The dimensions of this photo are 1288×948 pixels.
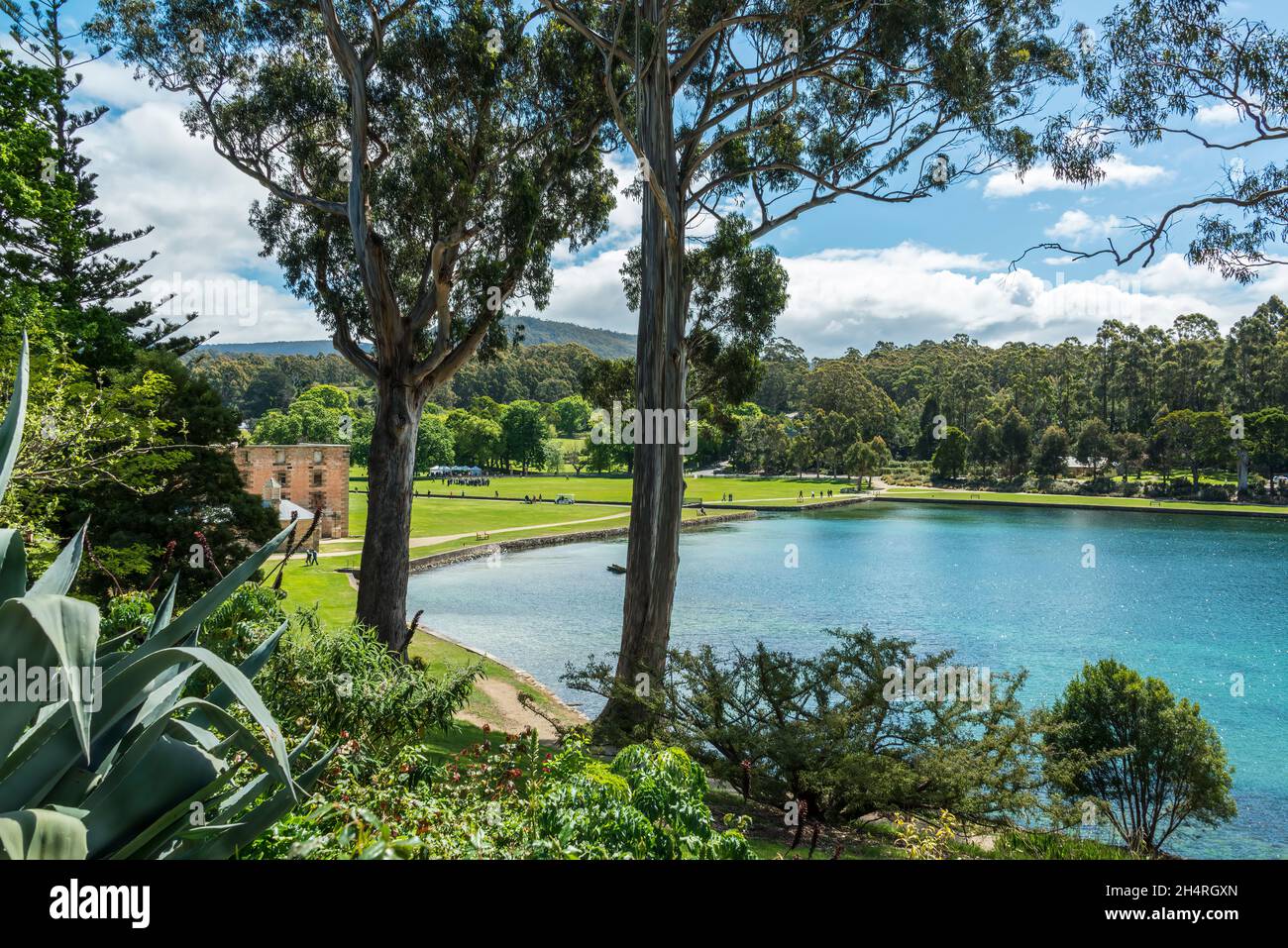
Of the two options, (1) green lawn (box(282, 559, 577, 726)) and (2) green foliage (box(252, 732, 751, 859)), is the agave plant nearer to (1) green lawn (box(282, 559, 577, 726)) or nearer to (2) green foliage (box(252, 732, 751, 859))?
(2) green foliage (box(252, 732, 751, 859))

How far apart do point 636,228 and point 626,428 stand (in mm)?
3564

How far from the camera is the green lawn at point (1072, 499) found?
127ft

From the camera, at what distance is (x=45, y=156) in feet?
33.7

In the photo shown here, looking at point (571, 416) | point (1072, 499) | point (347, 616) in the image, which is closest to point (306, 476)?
point (347, 616)

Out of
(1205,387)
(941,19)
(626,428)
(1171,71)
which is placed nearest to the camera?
(1171,71)

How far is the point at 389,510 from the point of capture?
10211mm

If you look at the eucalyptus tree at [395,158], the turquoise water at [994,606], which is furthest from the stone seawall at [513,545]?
the eucalyptus tree at [395,158]

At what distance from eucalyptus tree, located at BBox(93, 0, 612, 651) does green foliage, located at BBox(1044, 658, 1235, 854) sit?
773 cm

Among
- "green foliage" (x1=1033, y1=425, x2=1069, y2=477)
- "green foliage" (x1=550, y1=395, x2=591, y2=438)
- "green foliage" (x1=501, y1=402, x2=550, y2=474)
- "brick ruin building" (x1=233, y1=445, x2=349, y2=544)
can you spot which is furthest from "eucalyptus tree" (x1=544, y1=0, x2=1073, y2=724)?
"green foliage" (x1=550, y1=395, x2=591, y2=438)

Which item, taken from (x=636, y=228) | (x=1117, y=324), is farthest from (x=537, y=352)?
(x=636, y=228)

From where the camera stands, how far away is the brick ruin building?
84.8 ft

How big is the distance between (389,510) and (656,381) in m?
3.81

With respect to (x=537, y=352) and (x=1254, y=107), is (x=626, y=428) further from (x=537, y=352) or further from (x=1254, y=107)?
(x=537, y=352)

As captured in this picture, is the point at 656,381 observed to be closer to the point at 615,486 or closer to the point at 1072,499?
the point at 1072,499
